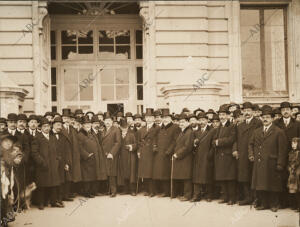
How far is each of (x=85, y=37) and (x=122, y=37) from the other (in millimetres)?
1352

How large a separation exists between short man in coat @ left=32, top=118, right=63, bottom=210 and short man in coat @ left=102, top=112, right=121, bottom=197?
165 centimetres

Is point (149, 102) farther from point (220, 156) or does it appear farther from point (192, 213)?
point (192, 213)

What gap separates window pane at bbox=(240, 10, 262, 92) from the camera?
15.3m

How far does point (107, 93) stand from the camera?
16688 millimetres

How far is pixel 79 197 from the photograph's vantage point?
10391mm

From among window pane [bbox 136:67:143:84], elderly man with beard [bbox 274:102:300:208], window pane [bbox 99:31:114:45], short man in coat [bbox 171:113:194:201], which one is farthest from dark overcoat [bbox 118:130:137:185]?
window pane [bbox 99:31:114:45]

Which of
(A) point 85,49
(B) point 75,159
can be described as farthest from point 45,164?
(A) point 85,49

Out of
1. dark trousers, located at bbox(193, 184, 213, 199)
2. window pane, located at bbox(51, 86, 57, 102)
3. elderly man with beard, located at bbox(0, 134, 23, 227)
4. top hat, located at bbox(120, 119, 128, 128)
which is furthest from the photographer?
window pane, located at bbox(51, 86, 57, 102)

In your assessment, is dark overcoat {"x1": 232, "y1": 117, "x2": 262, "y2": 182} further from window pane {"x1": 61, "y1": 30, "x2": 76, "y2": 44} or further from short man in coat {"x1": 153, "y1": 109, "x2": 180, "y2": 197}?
window pane {"x1": 61, "y1": 30, "x2": 76, "y2": 44}

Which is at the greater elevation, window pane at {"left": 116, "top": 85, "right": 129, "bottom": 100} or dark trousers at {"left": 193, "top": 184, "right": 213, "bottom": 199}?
window pane at {"left": 116, "top": 85, "right": 129, "bottom": 100}

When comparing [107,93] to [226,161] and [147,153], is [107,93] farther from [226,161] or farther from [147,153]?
[226,161]

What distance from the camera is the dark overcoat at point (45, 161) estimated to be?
28.7 ft

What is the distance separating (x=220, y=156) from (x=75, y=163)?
125 inches

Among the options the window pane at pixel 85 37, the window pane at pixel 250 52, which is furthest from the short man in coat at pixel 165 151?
the window pane at pixel 85 37
